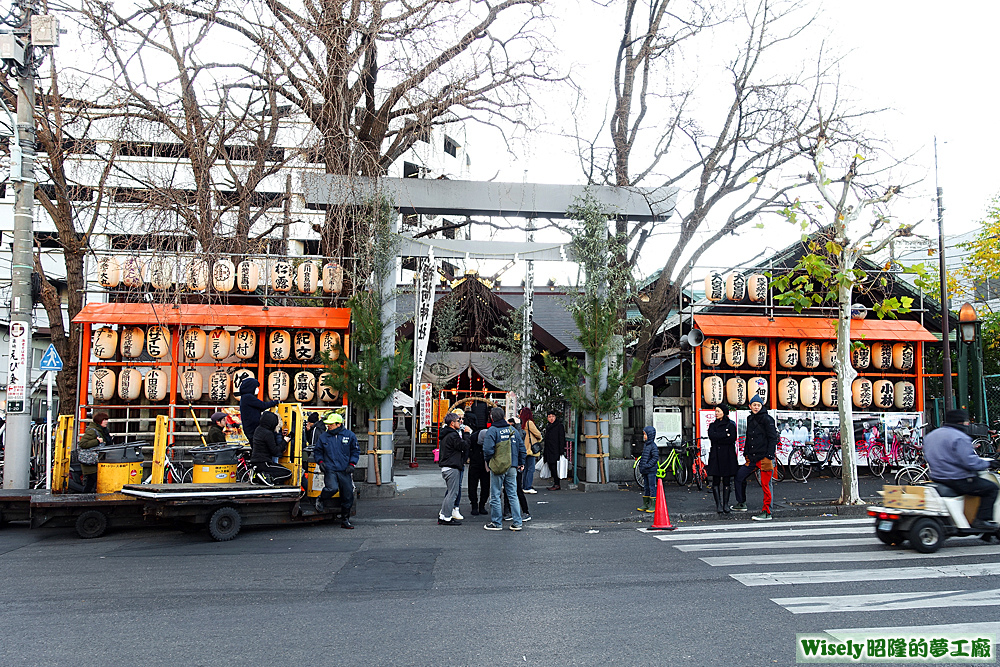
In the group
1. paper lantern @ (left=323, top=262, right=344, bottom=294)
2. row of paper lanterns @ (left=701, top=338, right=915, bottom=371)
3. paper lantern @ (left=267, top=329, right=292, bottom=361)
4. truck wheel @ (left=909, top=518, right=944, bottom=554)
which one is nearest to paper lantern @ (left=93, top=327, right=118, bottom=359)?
paper lantern @ (left=267, top=329, right=292, bottom=361)

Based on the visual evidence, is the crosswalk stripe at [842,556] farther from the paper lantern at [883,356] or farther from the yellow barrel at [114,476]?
the paper lantern at [883,356]

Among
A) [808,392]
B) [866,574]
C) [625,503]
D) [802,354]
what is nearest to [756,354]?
[802,354]

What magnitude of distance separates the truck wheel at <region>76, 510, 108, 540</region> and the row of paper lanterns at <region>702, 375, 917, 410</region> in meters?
12.5

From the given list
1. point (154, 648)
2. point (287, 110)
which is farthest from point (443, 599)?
point (287, 110)

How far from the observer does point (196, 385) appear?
16281 millimetres

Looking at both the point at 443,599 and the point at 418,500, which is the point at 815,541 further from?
the point at 418,500

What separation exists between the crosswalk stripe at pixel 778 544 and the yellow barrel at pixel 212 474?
6.86m

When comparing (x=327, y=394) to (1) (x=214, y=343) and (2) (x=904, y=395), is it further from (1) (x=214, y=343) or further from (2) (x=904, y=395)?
(2) (x=904, y=395)

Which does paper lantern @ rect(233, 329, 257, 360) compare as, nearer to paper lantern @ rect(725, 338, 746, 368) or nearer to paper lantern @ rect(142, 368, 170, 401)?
paper lantern @ rect(142, 368, 170, 401)

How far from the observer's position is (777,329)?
57.7 feet

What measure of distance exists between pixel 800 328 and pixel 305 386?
1155cm

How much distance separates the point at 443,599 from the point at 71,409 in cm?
1359

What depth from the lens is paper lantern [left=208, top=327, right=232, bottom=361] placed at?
16.5m

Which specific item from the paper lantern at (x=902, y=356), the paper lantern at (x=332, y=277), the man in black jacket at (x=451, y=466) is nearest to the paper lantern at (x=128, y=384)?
the paper lantern at (x=332, y=277)
